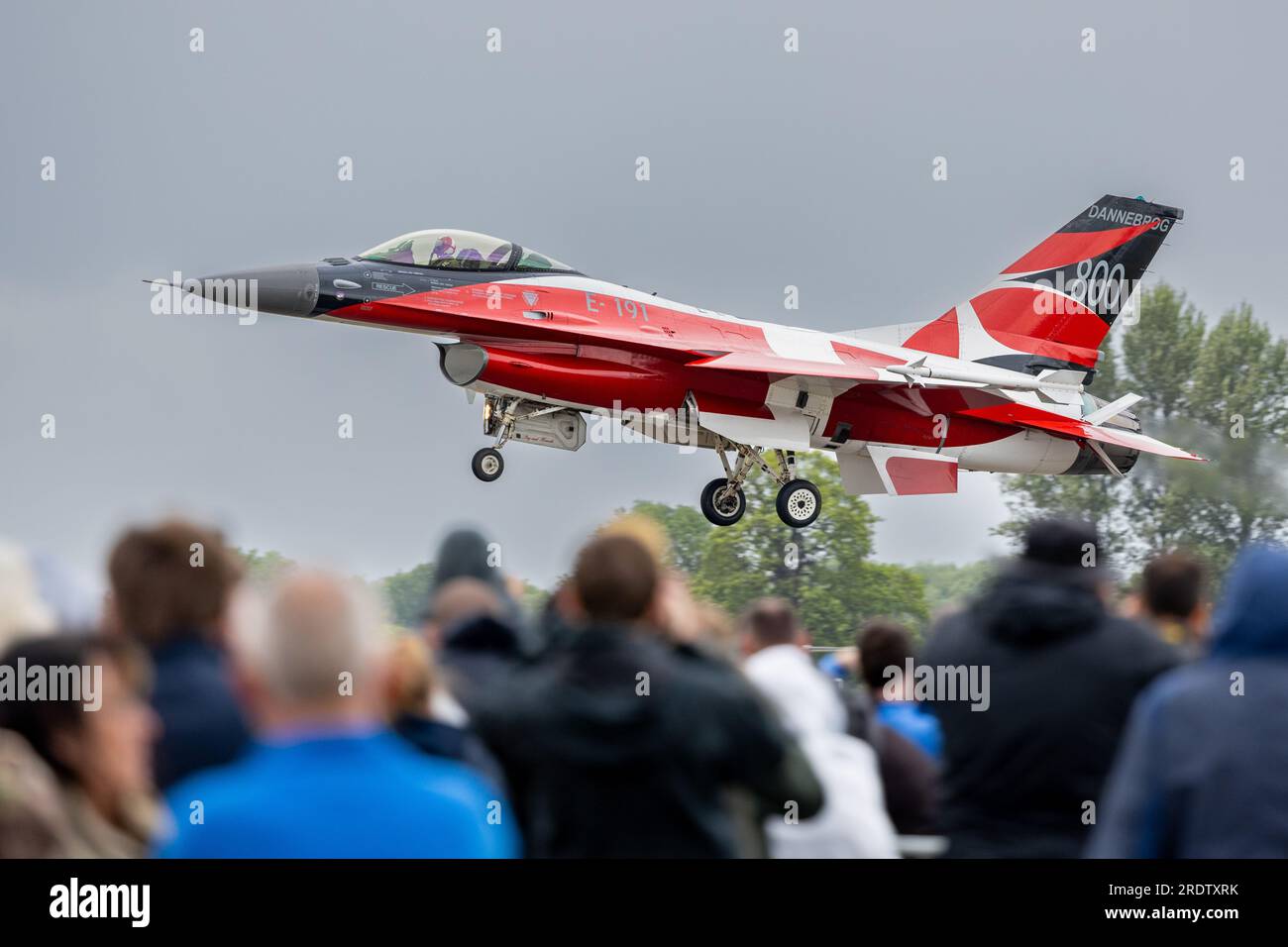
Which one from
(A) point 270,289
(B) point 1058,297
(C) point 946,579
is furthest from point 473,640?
(C) point 946,579

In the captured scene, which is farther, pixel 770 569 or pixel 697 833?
pixel 770 569

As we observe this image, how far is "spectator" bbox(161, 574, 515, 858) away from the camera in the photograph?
4027mm

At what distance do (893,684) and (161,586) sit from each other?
11.9ft

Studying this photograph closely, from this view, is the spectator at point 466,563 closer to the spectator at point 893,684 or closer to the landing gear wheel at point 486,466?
the spectator at point 893,684

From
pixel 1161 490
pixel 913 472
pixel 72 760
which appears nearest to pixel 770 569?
pixel 1161 490

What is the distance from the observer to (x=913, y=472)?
989 inches

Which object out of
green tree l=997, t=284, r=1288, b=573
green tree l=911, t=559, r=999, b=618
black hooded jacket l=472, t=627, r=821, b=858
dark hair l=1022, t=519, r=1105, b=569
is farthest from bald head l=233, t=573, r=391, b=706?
green tree l=911, t=559, r=999, b=618

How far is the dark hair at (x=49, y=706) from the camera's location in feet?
14.6

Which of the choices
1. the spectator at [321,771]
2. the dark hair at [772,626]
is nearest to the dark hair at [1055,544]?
the dark hair at [772,626]

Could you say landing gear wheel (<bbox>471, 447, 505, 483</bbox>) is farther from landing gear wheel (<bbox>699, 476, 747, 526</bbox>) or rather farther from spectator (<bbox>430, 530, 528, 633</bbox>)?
spectator (<bbox>430, 530, 528, 633</bbox>)

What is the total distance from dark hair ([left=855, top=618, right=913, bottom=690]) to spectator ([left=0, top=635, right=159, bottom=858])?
3786 mm
